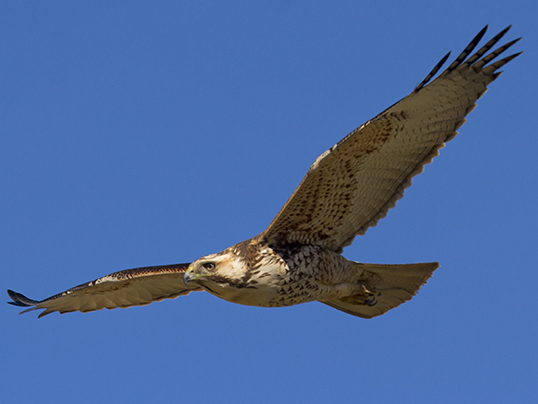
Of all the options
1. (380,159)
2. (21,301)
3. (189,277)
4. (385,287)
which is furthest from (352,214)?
(21,301)

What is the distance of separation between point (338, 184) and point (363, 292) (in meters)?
1.67

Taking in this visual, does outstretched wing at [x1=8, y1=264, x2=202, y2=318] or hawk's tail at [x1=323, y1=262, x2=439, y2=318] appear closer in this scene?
hawk's tail at [x1=323, y1=262, x2=439, y2=318]

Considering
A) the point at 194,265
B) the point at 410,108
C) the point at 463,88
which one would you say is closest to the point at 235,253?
the point at 194,265

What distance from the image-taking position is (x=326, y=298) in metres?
10.1

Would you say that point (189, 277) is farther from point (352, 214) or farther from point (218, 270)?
point (352, 214)

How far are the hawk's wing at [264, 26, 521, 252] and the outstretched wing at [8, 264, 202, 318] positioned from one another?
7.30 feet

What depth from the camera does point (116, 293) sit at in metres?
11.8

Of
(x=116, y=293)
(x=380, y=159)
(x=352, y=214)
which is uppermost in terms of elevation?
(x=116, y=293)

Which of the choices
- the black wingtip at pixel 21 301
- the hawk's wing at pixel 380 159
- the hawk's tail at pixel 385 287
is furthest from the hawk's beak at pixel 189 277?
the black wingtip at pixel 21 301

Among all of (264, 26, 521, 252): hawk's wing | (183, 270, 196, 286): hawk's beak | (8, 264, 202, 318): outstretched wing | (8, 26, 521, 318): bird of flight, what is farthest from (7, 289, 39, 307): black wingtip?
(264, 26, 521, 252): hawk's wing

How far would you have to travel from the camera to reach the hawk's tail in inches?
401

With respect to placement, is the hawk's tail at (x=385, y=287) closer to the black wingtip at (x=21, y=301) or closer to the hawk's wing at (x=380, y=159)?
the hawk's wing at (x=380, y=159)

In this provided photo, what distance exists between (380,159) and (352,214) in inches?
35.4

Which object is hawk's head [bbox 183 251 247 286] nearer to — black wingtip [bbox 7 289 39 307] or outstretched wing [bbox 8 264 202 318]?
outstretched wing [bbox 8 264 202 318]
